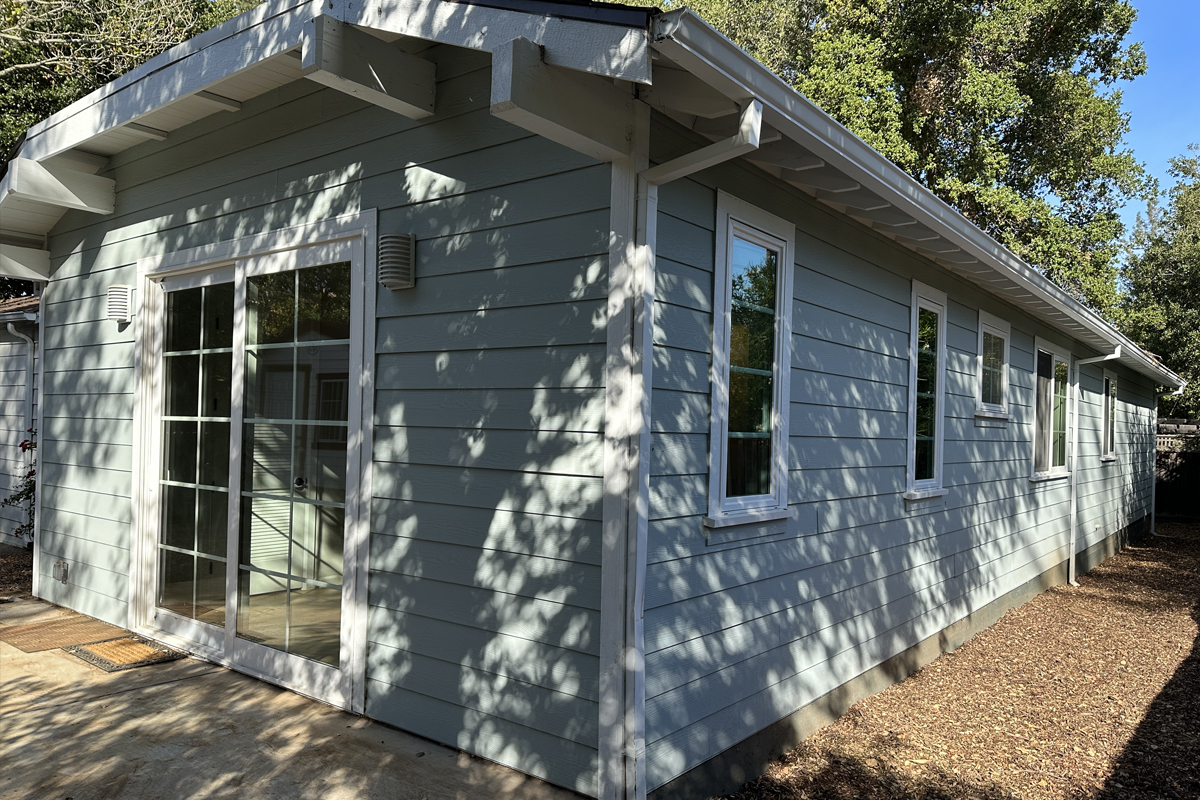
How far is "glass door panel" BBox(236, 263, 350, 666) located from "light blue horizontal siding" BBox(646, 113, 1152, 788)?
1.72 metres

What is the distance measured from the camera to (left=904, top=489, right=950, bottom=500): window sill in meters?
5.16

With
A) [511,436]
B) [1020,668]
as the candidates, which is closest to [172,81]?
[511,436]

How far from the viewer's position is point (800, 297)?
13.1ft

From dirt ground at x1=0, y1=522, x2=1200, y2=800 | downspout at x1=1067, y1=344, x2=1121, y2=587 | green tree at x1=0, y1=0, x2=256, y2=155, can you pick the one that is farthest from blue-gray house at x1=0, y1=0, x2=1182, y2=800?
green tree at x1=0, y1=0, x2=256, y2=155

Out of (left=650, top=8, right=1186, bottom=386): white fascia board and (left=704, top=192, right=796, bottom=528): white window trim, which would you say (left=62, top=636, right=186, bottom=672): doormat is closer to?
(left=704, top=192, right=796, bottom=528): white window trim

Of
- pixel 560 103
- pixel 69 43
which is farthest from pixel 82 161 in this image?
pixel 69 43

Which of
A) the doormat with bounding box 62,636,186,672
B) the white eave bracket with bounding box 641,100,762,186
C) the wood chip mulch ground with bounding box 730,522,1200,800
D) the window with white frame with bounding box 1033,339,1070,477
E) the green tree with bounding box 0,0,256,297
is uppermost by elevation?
the green tree with bounding box 0,0,256,297

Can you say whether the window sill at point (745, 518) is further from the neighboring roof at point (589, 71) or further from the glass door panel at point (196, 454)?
the glass door panel at point (196, 454)

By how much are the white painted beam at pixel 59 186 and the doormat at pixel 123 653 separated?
273 cm

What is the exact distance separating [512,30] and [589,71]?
0.37 metres

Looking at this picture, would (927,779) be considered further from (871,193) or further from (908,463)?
(871,193)

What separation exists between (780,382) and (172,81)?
3.42m

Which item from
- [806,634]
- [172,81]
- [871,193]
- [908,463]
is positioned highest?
[172,81]

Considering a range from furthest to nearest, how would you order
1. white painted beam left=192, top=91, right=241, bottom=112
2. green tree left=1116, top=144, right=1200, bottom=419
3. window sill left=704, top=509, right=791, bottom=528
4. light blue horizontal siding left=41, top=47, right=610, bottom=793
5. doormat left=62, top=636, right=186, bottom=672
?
green tree left=1116, top=144, right=1200, bottom=419, doormat left=62, top=636, right=186, bottom=672, white painted beam left=192, top=91, right=241, bottom=112, window sill left=704, top=509, right=791, bottom=528, light blue horizontal siding left=41, top=47, right=610, bottom=793
